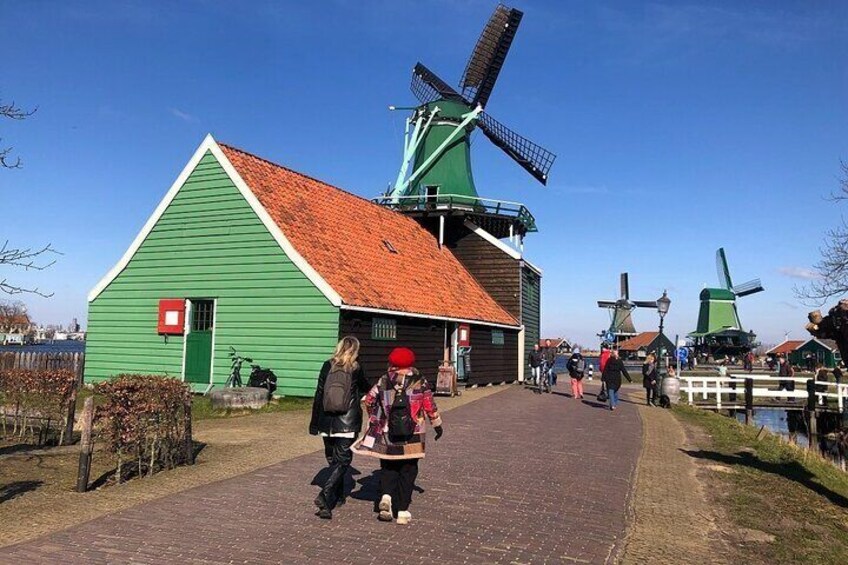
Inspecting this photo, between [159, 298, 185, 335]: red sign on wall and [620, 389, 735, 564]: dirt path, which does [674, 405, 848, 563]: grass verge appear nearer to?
[620, 389, 735, 564]: dirt path

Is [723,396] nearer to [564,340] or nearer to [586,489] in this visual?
[586,489]

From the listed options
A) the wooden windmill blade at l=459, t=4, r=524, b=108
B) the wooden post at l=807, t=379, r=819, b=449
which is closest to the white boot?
the wooden post at l=807, t=379, r=819, b=449

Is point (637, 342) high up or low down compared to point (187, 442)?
up

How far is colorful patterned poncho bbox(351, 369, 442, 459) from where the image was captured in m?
6.61

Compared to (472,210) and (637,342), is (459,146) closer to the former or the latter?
(472,210)

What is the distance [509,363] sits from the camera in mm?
28641

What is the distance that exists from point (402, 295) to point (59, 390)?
35.2ft

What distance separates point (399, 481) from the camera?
6.60 meters

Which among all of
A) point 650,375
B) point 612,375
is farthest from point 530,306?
point 612,375

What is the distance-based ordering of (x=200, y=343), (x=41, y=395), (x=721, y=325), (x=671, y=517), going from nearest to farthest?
(x=671, y=517)
(x=41, y=395)
(x=200, y=343)
(x=721, y=325)

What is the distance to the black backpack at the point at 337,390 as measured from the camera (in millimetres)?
6656

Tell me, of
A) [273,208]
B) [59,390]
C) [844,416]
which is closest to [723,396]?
[844,416]

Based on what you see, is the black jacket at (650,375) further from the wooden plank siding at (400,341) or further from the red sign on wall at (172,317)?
the red sign on wall at (172,317)

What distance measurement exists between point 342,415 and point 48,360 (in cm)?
1584
